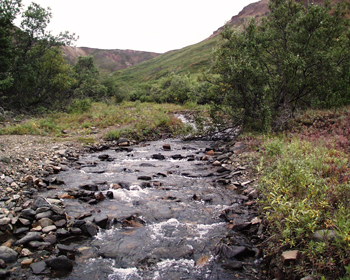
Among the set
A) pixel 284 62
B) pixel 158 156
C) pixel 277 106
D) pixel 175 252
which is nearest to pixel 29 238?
pixel 175 252

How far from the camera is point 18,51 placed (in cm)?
1945

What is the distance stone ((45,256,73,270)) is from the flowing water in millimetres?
150

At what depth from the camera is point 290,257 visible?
402 cm

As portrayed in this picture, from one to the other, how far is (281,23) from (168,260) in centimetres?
1495

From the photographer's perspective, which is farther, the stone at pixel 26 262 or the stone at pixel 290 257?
the stone at pixel 26 262

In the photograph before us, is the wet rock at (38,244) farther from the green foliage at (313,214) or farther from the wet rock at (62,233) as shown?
the green foliage at (313,214)

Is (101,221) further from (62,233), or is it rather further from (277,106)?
(277,106)

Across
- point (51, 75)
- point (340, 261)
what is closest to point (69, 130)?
point (51, 75)

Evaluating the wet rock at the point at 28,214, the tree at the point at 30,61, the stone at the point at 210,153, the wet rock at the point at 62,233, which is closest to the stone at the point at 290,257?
the wet rock at the point at 62,233

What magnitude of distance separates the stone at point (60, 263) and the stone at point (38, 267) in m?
0.09

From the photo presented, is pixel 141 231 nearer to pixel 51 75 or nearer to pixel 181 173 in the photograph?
pixel 181 173

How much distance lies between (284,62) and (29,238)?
13.2 metres

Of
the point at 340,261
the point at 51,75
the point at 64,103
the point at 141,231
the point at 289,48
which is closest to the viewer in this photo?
the point at 340,261

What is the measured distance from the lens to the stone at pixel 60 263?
4.56m
